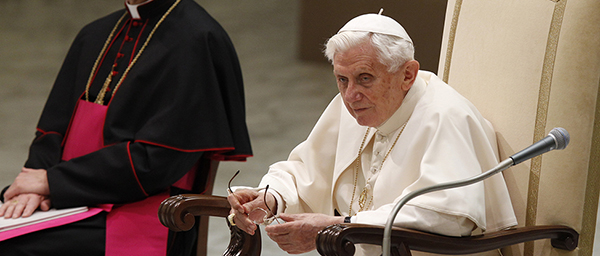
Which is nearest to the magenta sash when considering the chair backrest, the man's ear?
the man's ear

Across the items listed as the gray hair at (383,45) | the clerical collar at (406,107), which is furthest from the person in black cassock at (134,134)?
the gray hair at (383,45)

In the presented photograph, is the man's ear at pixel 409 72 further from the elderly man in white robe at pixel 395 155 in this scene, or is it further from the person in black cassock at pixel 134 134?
the person in black cassock at pixel 134 134

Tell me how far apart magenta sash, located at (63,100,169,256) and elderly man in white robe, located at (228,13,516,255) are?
0.80 m

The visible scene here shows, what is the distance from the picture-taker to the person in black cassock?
2.77 metres

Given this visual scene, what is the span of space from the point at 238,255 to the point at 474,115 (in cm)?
89

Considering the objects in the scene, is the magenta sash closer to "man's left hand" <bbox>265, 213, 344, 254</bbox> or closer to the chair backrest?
"man's left hand" <bbox>265, 213, 344, 254</bbox>

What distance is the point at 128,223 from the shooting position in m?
2.79

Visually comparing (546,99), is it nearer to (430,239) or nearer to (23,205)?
(430,239)

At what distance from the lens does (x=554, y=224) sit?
6.59ft

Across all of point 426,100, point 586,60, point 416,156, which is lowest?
point 416,156

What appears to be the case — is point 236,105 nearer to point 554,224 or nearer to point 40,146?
point 40,146

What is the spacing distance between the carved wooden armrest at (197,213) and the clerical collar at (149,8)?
128 cm

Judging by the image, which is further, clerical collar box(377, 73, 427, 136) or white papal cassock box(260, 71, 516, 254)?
clerical collar box(377, 73, 427, 136)

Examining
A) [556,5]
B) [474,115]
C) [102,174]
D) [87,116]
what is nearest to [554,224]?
[474,115]
